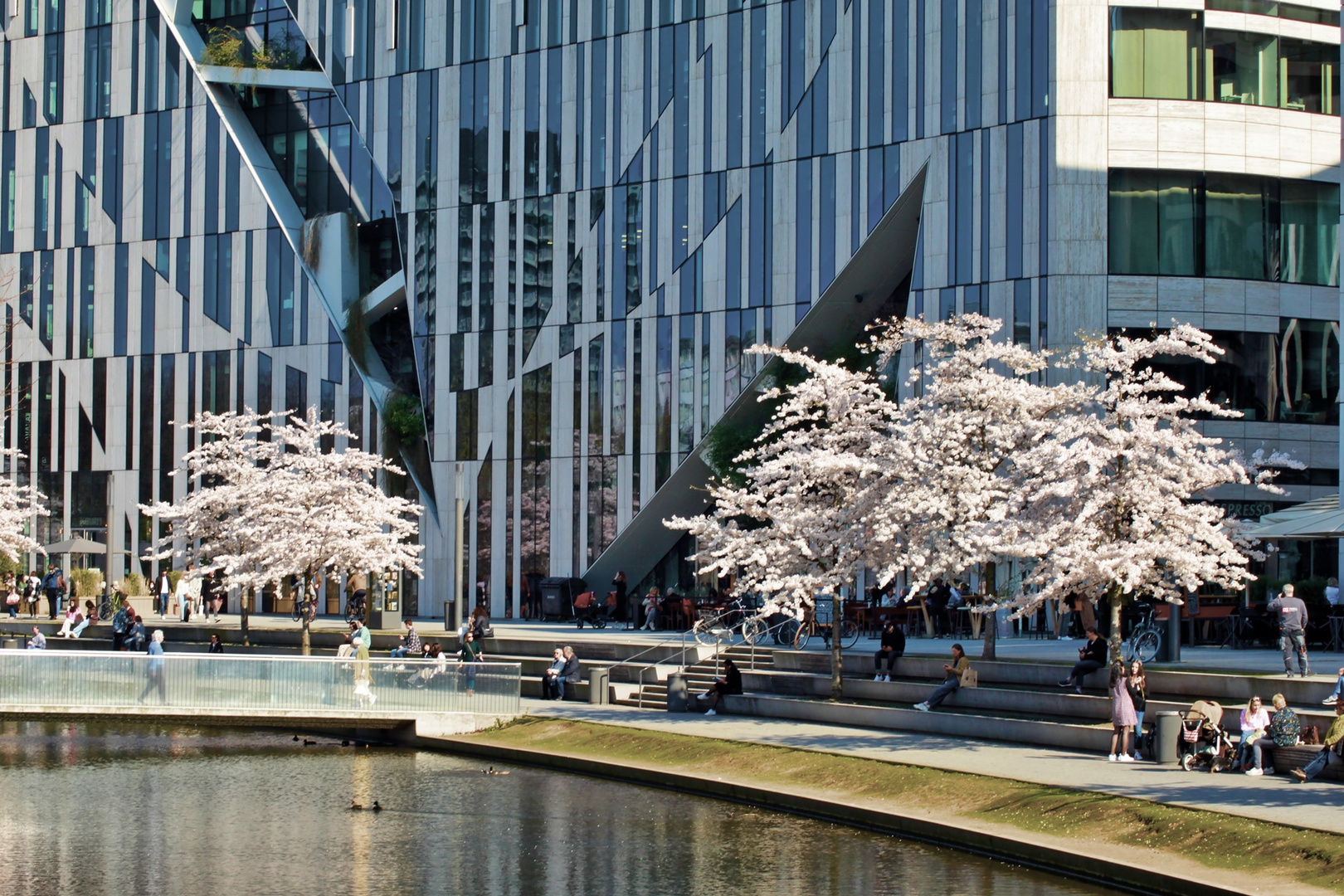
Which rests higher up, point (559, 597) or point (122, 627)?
point (559, 597)

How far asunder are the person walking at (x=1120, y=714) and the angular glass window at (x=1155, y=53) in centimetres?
2247

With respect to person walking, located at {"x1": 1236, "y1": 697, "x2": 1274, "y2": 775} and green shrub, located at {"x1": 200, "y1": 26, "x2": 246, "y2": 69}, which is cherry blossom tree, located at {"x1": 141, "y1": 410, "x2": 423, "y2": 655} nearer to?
green shrub, located at {"x1": 200, "y1": 26, "x2": 246, "y2": 69}

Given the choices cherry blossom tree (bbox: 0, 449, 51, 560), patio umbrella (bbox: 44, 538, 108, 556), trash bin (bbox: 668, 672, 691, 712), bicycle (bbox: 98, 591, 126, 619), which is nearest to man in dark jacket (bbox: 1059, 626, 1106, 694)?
trash bin (bbox: 668, 672, 691, 712)

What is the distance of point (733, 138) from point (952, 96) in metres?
7.52

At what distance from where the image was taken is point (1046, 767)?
22.2 metres

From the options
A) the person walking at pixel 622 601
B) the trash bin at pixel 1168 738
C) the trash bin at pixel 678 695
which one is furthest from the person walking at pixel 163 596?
the trash bin at pixel 1168 738

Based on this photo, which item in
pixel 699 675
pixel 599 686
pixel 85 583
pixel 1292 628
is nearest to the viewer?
pixel 1292 628

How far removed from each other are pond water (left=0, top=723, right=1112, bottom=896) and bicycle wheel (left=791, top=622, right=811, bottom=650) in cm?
824

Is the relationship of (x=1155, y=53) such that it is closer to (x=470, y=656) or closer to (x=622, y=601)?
(x=622, y=601)

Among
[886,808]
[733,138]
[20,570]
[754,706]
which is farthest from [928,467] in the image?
[20,570]

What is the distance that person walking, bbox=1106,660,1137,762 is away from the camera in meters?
22.6

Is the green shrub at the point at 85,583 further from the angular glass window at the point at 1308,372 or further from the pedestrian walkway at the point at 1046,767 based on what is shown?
the angular glass window at the point at 1308,372

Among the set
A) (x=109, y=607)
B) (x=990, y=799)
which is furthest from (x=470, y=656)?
(x=109, y=607)

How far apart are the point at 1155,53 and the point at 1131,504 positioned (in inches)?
853
